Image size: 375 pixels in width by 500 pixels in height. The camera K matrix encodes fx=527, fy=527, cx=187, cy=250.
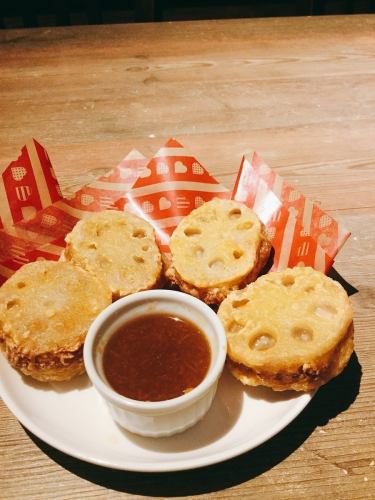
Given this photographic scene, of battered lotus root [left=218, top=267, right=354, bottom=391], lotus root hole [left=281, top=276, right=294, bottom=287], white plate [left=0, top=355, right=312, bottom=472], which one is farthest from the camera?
lotus root hole [left=281, top=276, right=294, bottom=287]

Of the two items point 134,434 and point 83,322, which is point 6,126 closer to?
point 83,322

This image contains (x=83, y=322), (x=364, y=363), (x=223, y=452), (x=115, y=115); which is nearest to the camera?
(x=223, y=452)

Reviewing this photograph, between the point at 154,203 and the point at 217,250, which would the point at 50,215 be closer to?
the point at 154,203

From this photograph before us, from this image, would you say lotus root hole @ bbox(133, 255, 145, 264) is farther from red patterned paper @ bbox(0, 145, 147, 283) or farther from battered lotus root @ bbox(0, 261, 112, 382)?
red patterned paper @ bbox(0, 145, 147, 283)

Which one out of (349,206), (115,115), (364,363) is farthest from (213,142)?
(364,363)

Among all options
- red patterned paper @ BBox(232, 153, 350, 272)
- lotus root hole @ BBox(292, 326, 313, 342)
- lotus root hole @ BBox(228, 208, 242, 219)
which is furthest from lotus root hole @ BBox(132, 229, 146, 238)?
lotus root hole @ BBox(292, 326, 313, 342)
